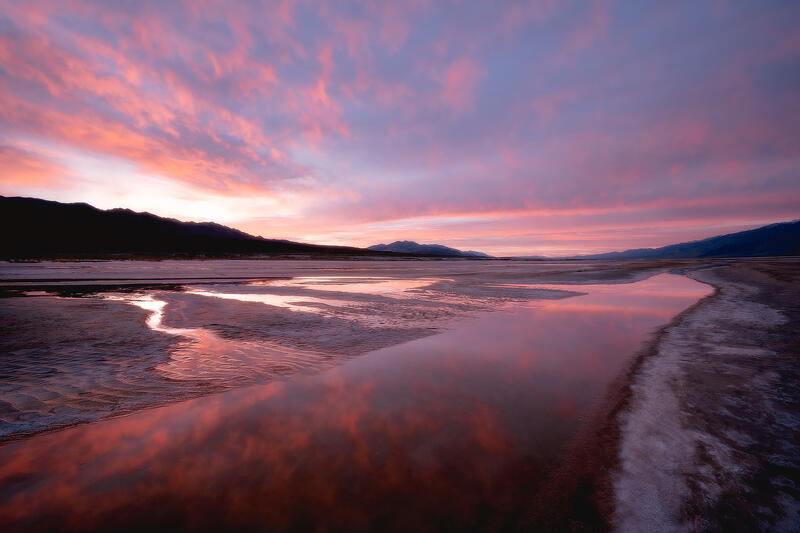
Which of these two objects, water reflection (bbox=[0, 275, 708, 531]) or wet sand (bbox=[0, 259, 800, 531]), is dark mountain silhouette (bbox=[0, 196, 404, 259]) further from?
A: wet sand (bbox=[0, 259, 800, 531])

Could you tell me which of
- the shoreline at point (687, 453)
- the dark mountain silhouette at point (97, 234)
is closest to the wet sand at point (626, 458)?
the shoreline at point (687, 453)

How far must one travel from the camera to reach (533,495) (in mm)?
2918

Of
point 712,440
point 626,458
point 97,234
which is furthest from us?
point 97,234

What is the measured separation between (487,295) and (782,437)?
12606 mm

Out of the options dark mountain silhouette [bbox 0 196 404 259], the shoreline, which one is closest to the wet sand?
the shoreline

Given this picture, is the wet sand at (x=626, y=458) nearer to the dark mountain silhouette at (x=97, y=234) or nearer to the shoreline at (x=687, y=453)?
the shoreline at (x=687, y=453)

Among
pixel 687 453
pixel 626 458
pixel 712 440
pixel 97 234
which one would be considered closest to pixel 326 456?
pixel 626 458

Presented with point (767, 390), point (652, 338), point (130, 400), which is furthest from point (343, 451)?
point (652, 338)

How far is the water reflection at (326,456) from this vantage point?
9.01 feet

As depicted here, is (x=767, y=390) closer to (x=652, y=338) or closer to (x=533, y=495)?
(x=652, y=338)

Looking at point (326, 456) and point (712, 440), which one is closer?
point (326, 456)

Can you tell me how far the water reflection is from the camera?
2746 millimetres

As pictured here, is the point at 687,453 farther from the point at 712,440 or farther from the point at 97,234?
the point at 97,234

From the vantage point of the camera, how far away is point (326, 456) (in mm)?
3537
